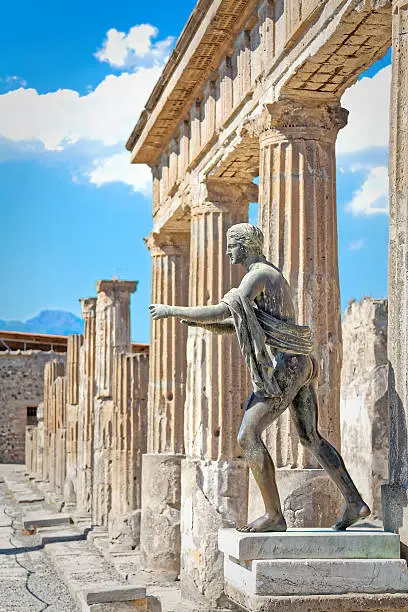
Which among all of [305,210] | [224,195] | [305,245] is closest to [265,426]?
[305,245]

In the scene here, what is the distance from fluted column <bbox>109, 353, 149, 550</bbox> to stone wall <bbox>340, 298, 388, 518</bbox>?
10.4 ft

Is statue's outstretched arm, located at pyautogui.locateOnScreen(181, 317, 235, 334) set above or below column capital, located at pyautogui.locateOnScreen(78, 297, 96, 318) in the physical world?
below

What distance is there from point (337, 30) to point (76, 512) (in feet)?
49.2

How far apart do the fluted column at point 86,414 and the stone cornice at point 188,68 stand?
22.5 feet

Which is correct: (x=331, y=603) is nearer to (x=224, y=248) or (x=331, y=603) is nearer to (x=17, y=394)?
(x=224, y=248)

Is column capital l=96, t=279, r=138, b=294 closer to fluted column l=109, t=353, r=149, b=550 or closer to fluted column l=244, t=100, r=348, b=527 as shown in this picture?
fluted column l=109, t=353, r=149, b=550

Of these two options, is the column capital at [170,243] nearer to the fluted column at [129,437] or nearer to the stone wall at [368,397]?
the fluted column at [129,437]

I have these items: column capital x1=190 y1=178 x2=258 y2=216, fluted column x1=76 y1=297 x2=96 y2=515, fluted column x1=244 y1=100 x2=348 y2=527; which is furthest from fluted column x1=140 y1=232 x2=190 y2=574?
fluted column x1=76 y1=297 x2=96 y2=515

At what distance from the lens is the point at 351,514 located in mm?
6676

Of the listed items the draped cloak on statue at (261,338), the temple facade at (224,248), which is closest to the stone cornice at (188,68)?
the temple facade at (224,248)

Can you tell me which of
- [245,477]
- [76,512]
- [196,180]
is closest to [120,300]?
[76,512]

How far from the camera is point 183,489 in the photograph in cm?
1223

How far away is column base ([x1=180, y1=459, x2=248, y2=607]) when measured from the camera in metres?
11.5

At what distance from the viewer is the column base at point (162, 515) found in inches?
541
